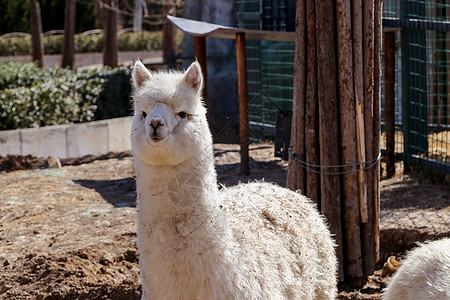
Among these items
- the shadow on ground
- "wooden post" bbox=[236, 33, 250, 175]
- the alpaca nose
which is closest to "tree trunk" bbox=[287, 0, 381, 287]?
the alpaca nose

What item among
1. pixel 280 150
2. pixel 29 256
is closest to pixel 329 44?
pixel 29 256

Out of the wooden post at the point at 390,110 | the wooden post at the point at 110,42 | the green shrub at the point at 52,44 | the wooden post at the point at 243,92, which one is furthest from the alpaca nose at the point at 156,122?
the green shrub at the point at 52,44

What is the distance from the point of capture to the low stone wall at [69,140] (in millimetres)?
13352

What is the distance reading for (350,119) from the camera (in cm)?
625

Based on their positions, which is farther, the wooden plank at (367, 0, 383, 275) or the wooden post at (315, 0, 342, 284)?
the wooden plank at (367, 0, 383, 275)

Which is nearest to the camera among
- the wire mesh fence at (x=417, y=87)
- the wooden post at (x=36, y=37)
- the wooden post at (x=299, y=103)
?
the wooden post at (x=299, y=103)

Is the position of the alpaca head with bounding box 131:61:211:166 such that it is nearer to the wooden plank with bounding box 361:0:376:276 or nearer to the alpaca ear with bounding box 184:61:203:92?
the alpaca ear with bounding box 184:61:203:92

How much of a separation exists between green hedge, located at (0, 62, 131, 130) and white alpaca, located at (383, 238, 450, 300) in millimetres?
11043

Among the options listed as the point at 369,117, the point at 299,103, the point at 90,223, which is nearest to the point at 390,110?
the point at 369,117

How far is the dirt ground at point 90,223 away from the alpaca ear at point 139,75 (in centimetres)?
298

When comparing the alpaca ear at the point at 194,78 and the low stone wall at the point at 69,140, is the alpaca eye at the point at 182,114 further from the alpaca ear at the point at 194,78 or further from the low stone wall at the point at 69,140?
the low stone wall at the point at 69,140

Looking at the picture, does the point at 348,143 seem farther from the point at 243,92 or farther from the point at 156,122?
the point at 243,92

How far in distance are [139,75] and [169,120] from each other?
52cm

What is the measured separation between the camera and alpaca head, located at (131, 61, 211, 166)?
12.3 feet
